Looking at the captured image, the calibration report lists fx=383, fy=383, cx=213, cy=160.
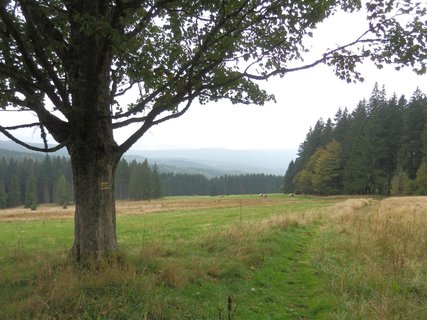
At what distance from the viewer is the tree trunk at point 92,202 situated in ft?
23.6

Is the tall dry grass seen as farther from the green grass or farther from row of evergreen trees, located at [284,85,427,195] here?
row of evergreen trees, located at [284,85,427,195]

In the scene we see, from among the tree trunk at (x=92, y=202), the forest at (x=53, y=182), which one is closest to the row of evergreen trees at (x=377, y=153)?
the forest at (x=53, y=182)

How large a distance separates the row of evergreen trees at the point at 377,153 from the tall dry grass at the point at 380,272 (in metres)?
48.6

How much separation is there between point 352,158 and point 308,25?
203ft

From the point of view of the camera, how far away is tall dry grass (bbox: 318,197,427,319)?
5.45m

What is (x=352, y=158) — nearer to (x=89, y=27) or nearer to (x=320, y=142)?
(x=320, y=142)

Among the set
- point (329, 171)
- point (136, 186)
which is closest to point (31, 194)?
point (136, 186)

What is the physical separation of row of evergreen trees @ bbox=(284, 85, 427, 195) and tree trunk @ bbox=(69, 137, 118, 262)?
2131 inches

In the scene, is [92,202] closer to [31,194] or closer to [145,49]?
[145,49]

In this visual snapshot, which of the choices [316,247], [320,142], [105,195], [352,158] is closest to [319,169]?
[352,158]

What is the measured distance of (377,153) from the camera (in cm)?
6238

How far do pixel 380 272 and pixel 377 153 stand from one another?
6037 centimetres

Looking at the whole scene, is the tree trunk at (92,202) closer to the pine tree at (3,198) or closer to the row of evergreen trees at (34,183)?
the row of evergreen trees at (34,183)

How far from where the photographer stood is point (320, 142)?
83.8 m
